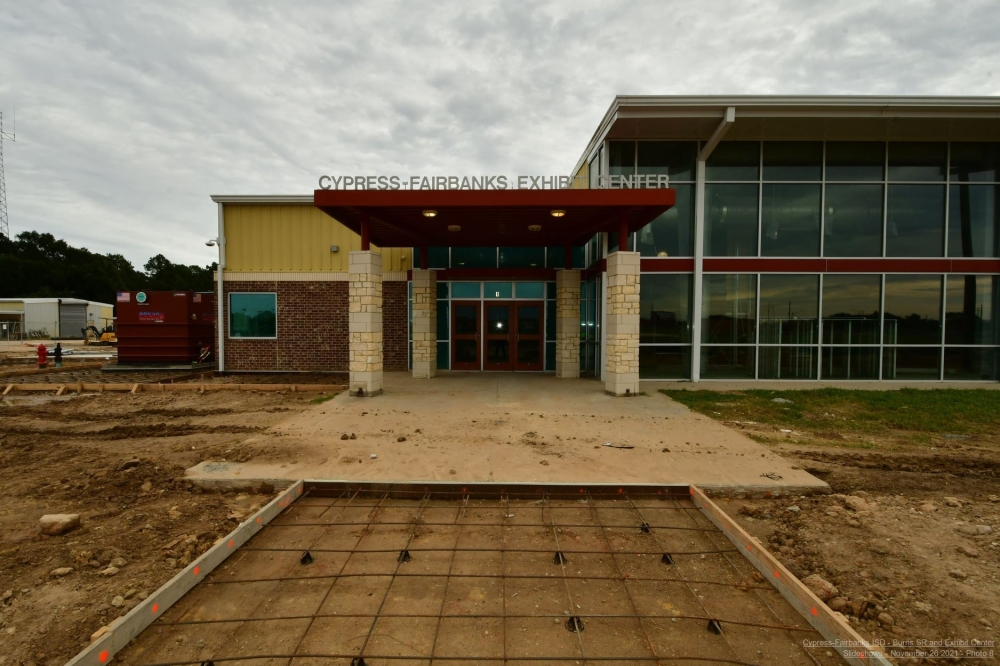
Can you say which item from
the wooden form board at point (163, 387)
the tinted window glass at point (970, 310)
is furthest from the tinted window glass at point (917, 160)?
the wooden form board at point (163, 387)

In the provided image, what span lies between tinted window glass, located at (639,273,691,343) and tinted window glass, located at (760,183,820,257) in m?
2.68

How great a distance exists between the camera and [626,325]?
37.2 feet

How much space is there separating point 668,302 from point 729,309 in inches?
71.6

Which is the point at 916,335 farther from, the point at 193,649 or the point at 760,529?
the point at 193,649

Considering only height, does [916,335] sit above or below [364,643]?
above

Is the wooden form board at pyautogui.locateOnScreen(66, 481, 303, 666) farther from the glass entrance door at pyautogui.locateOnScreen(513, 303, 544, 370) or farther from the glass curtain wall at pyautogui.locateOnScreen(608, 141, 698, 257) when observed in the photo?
the glass curtain wall at pyautogui.locateOnScreen(608, 141, 698, 257)

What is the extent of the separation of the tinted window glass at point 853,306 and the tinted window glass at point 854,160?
9.82 feet

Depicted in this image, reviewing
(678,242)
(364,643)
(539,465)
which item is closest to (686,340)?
(678,242)

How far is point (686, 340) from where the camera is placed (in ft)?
43.7

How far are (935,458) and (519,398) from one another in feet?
24.2

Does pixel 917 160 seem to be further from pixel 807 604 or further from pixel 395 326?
pixel 395 326

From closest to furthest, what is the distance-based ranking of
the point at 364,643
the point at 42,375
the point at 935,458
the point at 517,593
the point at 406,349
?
the point at 364,643 < the point at 517,593 < the point at 935,458 < the point at 42,375 < the point at 406,349

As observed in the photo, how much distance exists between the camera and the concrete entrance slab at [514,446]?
573cm

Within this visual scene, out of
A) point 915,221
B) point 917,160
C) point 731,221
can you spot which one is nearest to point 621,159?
point 731,221
